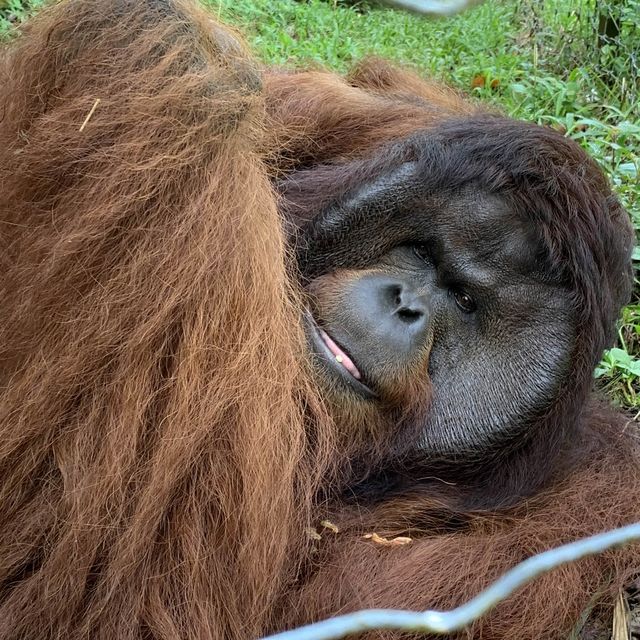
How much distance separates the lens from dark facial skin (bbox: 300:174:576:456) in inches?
83.4

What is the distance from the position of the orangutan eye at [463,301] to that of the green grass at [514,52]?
4.35 ft

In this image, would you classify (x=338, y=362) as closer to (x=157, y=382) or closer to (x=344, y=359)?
(x=344, y=359)

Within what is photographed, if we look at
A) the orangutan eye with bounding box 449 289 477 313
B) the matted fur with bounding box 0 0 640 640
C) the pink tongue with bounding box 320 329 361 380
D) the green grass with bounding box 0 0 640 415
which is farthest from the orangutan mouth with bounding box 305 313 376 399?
the green grass with bounding box 0 0 640 415

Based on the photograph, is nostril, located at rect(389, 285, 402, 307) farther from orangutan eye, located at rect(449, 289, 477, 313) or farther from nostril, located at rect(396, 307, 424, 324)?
orangutan eye, located at rect(449, 289, 477, 313)

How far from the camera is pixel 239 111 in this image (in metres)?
1.93

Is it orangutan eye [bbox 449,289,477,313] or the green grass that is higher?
orangutan eye [bbox 449,289,477,313]

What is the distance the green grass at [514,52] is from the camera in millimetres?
3732

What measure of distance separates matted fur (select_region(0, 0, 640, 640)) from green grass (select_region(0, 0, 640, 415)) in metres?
1.51

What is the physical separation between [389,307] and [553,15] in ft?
12.1

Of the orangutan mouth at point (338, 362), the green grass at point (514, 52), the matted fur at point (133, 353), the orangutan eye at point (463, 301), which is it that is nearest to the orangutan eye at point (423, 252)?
the orangutan eye at point (463, 301)

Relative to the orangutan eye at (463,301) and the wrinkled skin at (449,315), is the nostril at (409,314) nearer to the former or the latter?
the wrinkled skin at (449,315)

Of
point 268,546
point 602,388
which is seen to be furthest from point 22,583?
point 602,388

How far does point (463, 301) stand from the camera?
2225 millimetres

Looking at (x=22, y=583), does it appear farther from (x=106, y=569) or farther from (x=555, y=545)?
(x=555, y=545)
